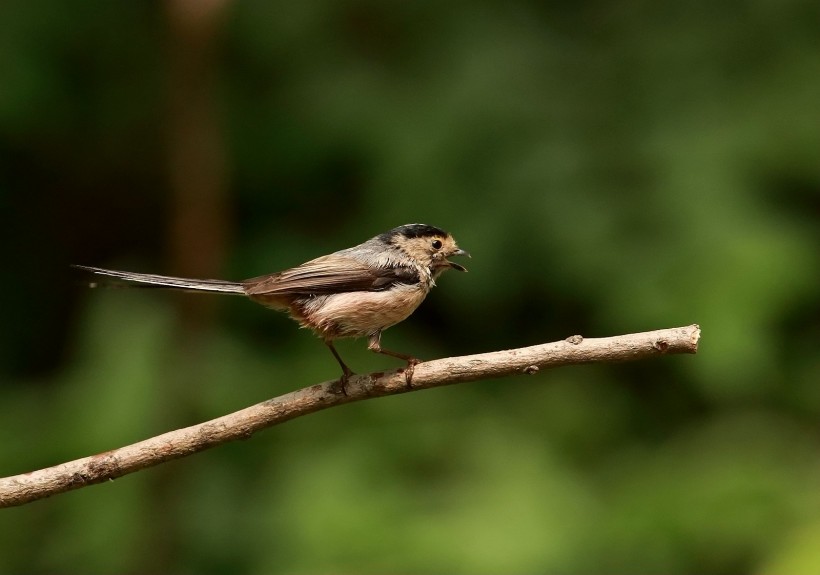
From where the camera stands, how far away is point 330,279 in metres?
3.56

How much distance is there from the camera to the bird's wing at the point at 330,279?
11.4 feet

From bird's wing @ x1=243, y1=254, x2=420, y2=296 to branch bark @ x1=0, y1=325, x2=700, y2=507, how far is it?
62cm

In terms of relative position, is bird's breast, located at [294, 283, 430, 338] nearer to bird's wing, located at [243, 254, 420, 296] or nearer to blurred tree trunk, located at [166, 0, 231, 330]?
bird's wing, located at [243, 254, 420, 296]

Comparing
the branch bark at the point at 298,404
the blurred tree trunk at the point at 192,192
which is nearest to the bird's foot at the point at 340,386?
the branch bark at the point at 298,404

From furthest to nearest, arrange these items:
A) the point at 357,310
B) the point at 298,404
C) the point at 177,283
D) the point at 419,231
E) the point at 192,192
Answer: the point at 192,192 → the point at 419,231 → the point at 357,310 → the point at 177,283 → the point at 298,404

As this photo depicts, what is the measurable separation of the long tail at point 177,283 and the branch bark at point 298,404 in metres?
0.55

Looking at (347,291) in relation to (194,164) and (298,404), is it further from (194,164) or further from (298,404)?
(194,164)

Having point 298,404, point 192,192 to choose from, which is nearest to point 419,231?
point 298,404

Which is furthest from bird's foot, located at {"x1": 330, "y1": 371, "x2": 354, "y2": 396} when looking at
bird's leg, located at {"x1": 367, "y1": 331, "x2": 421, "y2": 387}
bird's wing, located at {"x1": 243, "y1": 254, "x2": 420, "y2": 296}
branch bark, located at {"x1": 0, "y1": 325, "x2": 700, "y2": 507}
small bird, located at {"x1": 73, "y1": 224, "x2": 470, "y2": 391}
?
bird's wing, located at {"x1": 243, "y1": 254, "x2": 420, "y2": 296}

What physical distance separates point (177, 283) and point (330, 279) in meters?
0.58

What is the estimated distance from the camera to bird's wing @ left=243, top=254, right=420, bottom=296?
3482 millimetres

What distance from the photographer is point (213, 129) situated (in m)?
5.67

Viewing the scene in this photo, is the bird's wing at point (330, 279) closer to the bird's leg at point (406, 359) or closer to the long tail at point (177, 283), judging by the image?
the long tail at point (177, 283)

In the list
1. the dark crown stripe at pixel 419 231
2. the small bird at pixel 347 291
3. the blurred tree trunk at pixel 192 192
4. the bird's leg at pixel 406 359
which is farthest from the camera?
the blurred tree trunk at pixel 192 192
